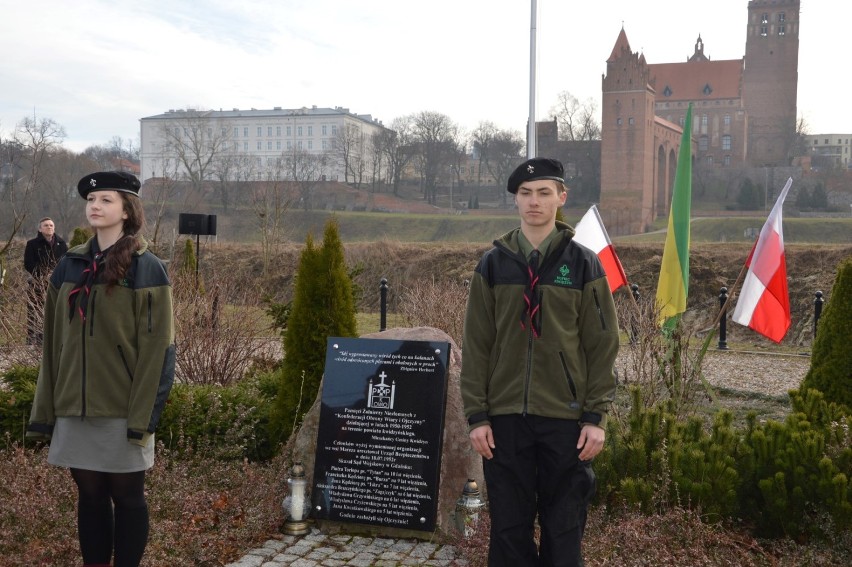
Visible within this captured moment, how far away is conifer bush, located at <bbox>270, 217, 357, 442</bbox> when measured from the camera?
535 centimetres

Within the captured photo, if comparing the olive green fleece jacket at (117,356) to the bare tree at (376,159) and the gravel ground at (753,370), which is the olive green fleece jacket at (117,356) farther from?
the bare tree at (376,159)

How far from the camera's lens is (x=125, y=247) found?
322 cm

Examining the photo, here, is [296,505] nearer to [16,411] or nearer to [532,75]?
[16,411]

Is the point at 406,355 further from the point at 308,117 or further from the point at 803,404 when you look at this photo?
the point at 308,117

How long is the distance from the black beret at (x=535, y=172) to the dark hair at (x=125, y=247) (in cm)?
141

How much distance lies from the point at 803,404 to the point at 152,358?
3.63 m

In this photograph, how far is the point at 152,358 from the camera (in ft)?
10.5

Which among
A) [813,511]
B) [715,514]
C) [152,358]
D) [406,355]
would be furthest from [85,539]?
[813,511]

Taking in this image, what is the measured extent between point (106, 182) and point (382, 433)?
204 cm

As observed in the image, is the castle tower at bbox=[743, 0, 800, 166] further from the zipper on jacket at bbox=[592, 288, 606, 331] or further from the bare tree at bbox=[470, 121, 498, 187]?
the zipper on jacket at bbox=[592, 288, 606, 331]

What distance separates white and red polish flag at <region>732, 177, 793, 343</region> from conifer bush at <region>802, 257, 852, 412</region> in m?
0.35

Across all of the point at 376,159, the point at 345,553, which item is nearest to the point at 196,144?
the point at 376,159

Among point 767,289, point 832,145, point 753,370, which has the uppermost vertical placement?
point 832,145

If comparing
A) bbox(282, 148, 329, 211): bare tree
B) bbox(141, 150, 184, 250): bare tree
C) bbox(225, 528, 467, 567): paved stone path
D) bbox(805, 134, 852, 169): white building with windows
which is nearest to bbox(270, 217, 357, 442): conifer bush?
bbox(225, 528, 467, 567): paved stone path
